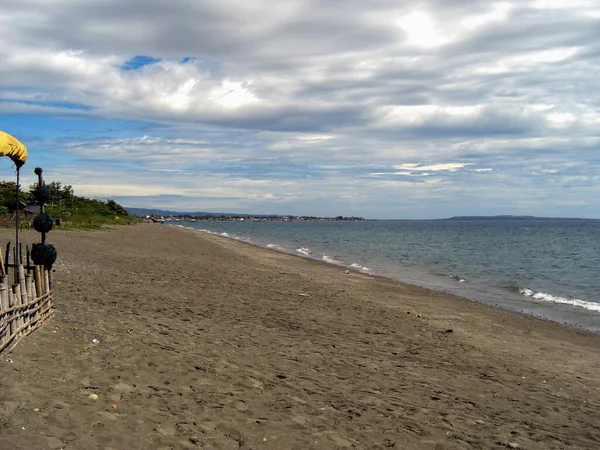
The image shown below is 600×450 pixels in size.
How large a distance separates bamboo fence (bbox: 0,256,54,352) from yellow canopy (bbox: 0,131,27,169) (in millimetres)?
1634

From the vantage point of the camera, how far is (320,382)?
7.33 metres

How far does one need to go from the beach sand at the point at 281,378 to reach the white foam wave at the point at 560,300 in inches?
231

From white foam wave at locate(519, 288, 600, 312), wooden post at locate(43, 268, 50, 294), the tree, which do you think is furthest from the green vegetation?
white foam wave at locate(519, 288, 600, 312)

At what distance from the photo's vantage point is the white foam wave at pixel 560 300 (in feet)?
60.1

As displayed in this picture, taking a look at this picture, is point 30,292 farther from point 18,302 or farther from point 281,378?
point 281,378

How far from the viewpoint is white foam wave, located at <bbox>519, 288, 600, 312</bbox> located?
1831 cm

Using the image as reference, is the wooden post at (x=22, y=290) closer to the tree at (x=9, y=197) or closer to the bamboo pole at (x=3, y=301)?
the bamboo pole at (x=3, y=301)

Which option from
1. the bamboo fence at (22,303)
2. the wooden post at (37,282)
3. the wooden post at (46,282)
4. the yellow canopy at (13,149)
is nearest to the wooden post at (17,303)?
the bamboo fence at (22,303)

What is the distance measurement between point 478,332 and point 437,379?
4.80 meters

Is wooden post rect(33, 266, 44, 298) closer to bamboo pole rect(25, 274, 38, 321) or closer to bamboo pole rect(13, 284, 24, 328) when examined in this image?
bamboo pole rect(25, 274, 38, 321)

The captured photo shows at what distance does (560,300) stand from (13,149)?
18606mm

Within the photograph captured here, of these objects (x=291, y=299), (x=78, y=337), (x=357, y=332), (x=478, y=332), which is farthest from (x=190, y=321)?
(x=478, y=332)

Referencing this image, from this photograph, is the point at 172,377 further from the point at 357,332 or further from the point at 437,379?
the point at 357,332

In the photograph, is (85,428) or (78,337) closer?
(85,428)
